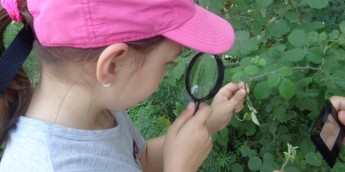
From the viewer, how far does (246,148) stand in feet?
6.47

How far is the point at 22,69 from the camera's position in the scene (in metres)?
1.29

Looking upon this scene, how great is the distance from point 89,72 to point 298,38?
0.81 meters

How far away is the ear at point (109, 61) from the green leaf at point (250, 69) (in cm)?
58

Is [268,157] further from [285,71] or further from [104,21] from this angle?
[104,21]

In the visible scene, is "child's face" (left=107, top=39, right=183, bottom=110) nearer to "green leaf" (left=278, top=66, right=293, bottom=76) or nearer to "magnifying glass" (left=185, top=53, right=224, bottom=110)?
"magnifying glass" (left=185, top=53, right=224, bottom=110)

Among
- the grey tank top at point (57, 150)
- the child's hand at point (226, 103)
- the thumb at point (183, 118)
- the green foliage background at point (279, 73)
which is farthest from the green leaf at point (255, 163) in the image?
the grey tank top at point (57, 150)

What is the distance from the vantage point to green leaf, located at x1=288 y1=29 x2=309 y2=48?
167 cm

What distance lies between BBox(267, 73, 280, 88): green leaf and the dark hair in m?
0.53

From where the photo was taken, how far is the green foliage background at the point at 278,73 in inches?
64.7

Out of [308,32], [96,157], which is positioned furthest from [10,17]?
[308,32]

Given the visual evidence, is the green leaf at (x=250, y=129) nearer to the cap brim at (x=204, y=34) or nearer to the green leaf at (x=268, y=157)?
the green leaf at (x=268, y=157)

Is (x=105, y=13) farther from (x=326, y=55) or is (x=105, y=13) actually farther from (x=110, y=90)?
(x=326, y=55)

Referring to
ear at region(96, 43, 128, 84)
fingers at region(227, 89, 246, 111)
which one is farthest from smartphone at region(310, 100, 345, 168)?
ear at region(96, 43, 128, 84)

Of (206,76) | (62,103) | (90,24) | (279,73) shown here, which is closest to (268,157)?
(279,73)
